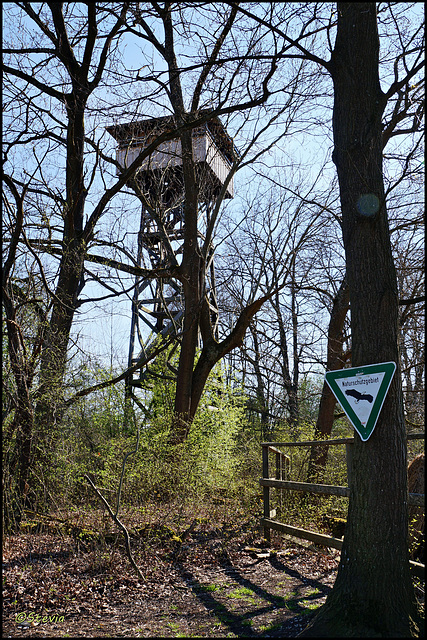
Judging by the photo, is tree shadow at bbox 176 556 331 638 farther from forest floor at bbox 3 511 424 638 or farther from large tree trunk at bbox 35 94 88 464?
large tree trunk at bbox 35 94 88 464

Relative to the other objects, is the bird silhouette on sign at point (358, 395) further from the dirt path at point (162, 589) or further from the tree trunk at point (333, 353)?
the tree trunk at point (333, 353)

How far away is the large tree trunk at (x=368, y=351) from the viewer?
4016 millimetres

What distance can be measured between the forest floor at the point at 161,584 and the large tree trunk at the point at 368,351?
2.59ft

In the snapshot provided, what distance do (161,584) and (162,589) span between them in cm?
17

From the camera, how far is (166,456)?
8367 millimetres

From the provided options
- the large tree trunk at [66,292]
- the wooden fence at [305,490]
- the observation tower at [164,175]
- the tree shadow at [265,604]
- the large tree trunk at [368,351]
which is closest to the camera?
the large tree trunk at [368,351]

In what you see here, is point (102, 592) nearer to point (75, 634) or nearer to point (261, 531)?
point (75, 634)

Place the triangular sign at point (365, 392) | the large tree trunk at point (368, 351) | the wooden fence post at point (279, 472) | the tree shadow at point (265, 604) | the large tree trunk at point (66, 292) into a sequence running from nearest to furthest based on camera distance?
the large tree trunk at point (368, 351) → the triangular sign at point (365, 392) → the tree shadow at point (265, 604) → the large tree trunk at point (66, 292) → the wooden fence post at point (279, 472)

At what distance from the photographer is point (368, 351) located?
4.53 m

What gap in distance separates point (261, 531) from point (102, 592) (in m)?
3.44

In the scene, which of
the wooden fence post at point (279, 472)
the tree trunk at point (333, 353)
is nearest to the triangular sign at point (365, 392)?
the wooden fence post at point (279, 472)

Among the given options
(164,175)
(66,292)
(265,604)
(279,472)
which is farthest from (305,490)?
(164,175)

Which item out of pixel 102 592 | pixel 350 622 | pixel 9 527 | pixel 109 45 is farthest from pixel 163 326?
pixel 350 622

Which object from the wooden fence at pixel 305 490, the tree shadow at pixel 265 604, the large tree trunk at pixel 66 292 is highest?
the large tree trunk at pixel 66 292
